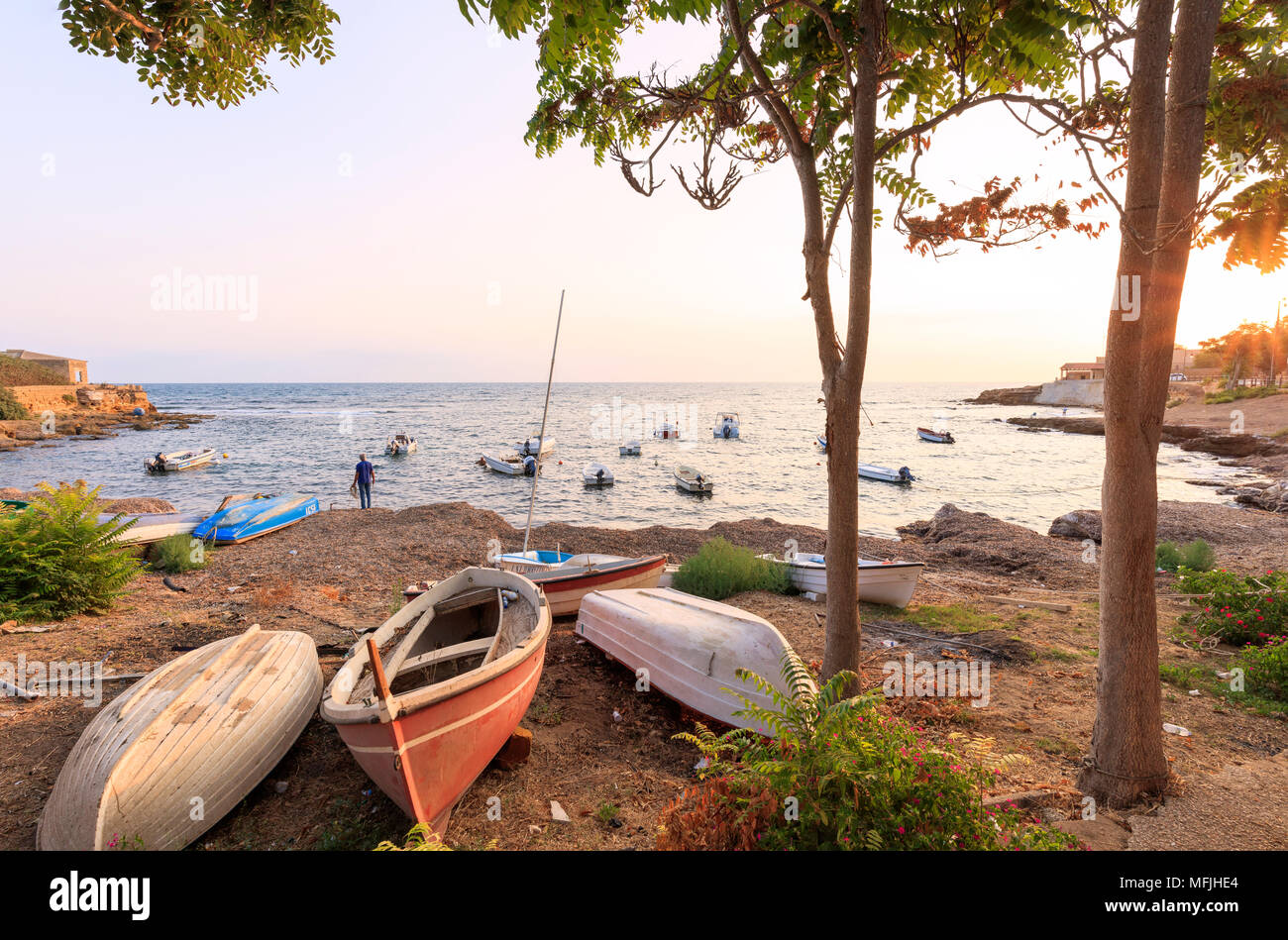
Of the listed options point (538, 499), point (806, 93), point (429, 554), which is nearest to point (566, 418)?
point (538, 499)

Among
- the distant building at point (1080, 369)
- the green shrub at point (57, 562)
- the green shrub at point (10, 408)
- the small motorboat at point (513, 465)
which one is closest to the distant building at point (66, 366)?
the green shrub at point (10, 408)

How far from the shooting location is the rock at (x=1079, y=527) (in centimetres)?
1738

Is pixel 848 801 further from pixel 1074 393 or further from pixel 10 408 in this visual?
pixel 1074 393

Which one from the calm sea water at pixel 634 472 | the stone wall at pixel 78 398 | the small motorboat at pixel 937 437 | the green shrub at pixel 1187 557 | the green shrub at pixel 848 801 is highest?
the stone wall at pixel 78 398

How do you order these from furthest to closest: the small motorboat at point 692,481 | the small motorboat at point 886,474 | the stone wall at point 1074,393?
1. the stone wall at point 1074,393
2. the small motorboat at point 886,474
3. the small motorboat at point 692,481

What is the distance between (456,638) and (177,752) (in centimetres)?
316

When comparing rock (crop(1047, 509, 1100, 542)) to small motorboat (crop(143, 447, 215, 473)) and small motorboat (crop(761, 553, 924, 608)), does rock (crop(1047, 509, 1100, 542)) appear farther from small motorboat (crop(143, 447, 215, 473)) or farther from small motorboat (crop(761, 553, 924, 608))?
small motorboat (crop(143, 447, 215, 473))

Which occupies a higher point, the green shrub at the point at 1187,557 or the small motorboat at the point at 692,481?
the green shrub at the point at 1187,557

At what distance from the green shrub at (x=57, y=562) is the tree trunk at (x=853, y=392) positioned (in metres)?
9.41

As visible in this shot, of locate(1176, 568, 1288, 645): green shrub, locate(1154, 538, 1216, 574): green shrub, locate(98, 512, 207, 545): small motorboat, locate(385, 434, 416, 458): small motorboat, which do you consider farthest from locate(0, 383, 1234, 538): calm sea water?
locate(98, 512, 207, 545): small motorboat

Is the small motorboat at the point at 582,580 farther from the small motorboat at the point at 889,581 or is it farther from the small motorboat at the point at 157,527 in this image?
the small motorboat at the point at 157,527

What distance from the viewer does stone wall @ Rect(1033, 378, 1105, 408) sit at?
9562cm

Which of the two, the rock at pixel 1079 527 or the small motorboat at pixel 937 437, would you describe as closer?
the rock at pixel 1079 527
